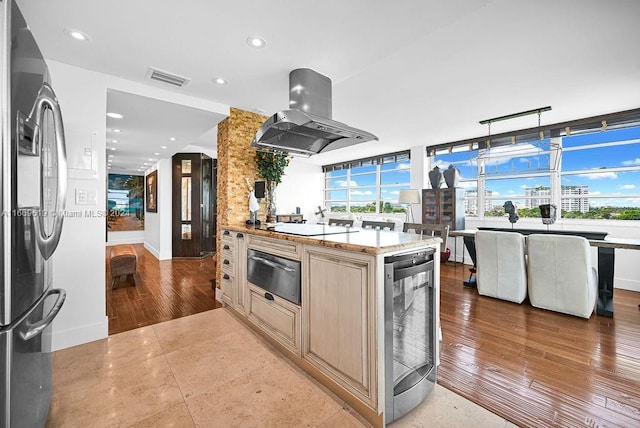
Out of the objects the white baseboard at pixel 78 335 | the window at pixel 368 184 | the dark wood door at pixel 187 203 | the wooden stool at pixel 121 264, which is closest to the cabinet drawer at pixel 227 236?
the white baseboard at pixel 78 335

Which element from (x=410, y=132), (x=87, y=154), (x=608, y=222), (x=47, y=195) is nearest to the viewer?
(x=47, y=195)

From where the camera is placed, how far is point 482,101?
11.7 feet

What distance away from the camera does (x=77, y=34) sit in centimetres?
204

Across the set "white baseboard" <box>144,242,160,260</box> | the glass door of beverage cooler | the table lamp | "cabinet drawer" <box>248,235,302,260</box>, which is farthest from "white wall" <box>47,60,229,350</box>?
the table lamp

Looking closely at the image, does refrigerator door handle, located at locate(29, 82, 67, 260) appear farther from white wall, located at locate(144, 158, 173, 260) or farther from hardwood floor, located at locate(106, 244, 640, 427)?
white wall, located at locate(144, 158, 173, 260)

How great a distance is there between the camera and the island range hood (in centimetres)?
236

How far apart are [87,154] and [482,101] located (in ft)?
14.8

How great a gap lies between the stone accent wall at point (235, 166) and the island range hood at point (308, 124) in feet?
2.56

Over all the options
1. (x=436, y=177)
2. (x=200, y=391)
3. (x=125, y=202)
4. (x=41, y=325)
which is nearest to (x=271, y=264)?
(x=200, y=391)

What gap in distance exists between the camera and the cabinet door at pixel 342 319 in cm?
143

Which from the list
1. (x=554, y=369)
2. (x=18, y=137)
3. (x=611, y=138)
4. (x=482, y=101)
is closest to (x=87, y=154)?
(x=18, y=137)

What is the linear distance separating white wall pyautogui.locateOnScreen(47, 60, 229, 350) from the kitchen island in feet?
5.15

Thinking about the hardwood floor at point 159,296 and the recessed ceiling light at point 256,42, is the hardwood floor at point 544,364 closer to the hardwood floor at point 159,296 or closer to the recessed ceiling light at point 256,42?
the hardwood floor at point 159,296

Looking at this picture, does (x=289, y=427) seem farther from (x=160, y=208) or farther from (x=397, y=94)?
(x=160, y=208)
